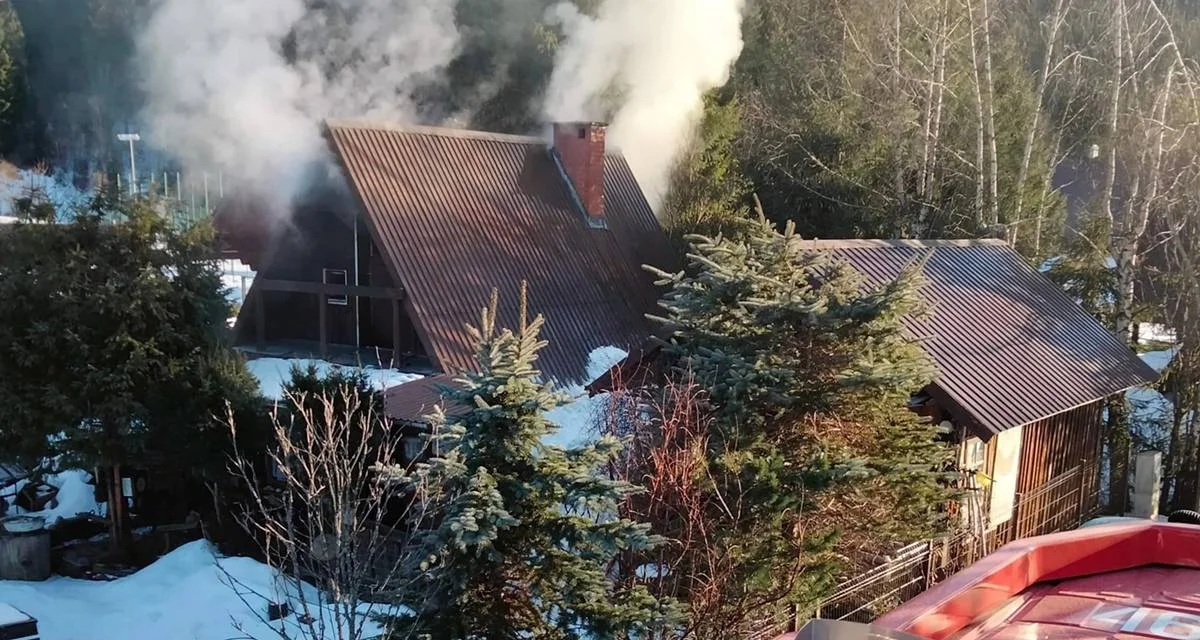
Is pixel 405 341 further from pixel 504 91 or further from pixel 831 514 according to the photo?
pixel 504 91

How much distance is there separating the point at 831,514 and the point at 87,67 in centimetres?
4059

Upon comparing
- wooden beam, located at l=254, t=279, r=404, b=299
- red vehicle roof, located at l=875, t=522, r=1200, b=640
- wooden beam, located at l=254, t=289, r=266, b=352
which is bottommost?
red vehicle roof, located at l=875, t=522, r=1200, b=640

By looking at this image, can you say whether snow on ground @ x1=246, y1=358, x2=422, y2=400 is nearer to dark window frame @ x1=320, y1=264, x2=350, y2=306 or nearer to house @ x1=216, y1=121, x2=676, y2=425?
house @ x1=216, y1=121, x2=676, y2=425

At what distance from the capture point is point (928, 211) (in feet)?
71.2

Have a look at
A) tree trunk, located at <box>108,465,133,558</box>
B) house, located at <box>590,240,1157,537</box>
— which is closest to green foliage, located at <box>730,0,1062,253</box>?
house, located at <box>590,240,1157,537</box>

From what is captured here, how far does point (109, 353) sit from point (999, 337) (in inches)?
445

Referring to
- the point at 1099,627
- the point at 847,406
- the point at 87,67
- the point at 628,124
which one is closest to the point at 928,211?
the point at 628,124

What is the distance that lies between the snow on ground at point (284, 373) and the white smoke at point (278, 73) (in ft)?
8.42

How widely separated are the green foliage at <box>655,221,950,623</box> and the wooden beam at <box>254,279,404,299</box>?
658cm

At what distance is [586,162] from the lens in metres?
17.9

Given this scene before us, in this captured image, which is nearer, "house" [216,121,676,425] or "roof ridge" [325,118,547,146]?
"house" [216,121,676,425]

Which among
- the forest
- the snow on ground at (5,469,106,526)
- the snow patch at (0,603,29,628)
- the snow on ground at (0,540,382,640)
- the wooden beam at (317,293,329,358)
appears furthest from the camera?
the snow on ground at (5,469,106,526)

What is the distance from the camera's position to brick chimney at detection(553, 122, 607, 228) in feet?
58.7

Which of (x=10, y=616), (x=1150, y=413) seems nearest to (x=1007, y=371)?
(x=1150, y=413)
